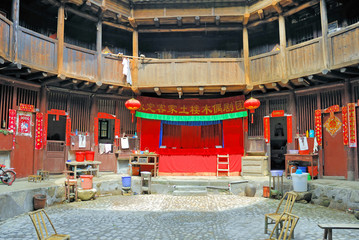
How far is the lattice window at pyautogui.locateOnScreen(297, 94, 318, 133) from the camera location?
502 inches

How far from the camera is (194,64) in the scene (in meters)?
13.7

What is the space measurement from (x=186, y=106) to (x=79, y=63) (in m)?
5.61

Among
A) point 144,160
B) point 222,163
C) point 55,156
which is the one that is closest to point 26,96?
point 55,156

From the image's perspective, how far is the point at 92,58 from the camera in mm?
12883

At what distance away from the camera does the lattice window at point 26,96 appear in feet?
38.0

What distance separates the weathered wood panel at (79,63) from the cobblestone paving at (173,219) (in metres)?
5.23

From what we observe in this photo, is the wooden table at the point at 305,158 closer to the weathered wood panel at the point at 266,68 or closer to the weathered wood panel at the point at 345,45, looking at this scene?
the weathered wood panel at the point at 266,68

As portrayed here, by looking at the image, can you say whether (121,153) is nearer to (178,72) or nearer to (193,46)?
(178,72)

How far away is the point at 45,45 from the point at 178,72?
567 centimetres

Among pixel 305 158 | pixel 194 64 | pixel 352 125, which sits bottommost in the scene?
pixel 305 158

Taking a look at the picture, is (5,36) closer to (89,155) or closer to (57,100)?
(57,100)

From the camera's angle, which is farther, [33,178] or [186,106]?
[186,106]

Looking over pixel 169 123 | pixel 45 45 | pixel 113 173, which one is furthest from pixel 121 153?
pixel 45 45

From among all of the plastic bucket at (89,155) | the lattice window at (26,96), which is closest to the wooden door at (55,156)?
the plastic bucket at (89,155)
